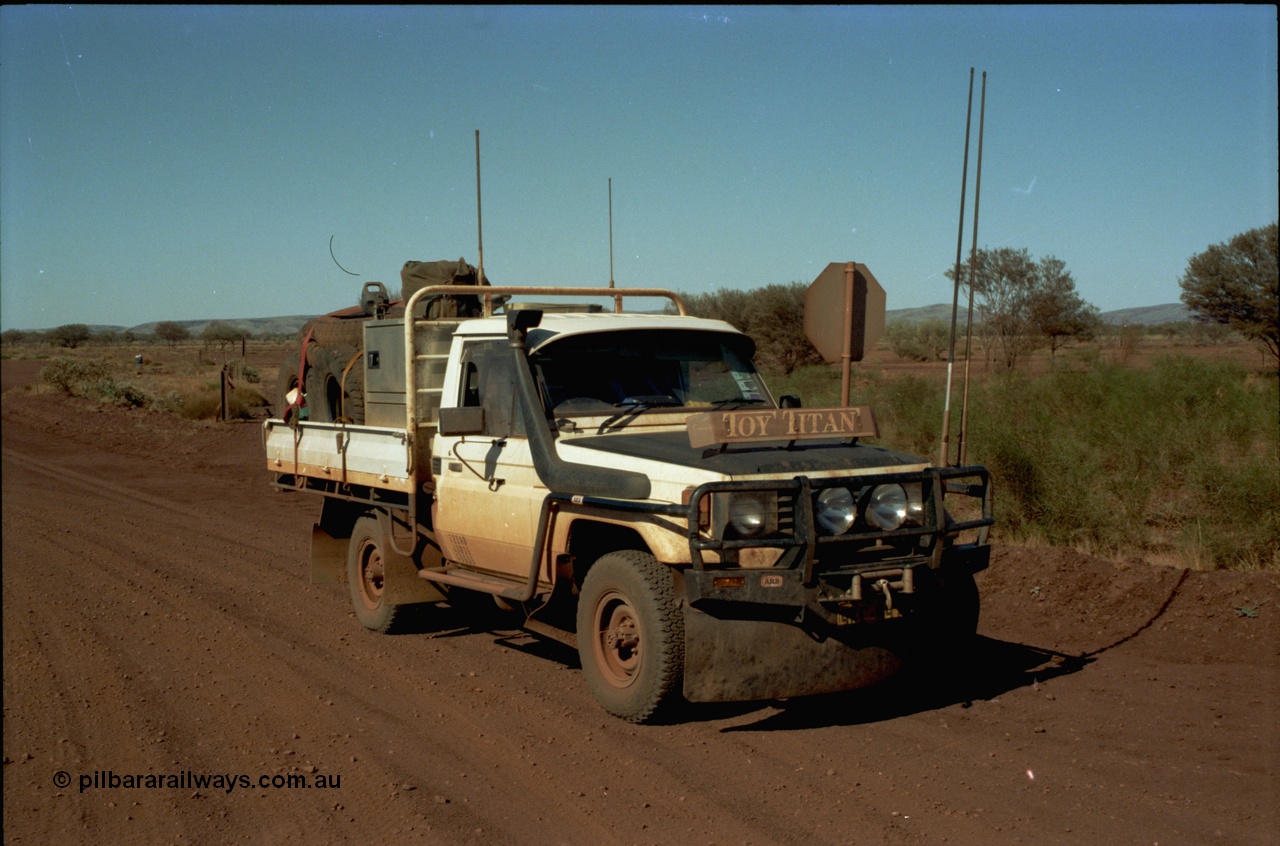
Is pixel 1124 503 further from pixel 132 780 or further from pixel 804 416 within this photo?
pixel 132 780

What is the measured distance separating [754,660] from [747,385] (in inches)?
95.0

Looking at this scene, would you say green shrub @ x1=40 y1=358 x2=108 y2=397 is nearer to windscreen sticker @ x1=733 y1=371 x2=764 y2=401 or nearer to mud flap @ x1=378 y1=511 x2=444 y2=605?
mud flap @ x1=378 y1=511 x2=444 y2=605

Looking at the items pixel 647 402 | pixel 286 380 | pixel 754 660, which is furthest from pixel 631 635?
pixel 286 380

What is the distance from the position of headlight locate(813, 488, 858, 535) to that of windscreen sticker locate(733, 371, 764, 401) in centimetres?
177

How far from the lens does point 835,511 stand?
5.93 m

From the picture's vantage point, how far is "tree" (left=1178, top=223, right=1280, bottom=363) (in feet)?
98.6

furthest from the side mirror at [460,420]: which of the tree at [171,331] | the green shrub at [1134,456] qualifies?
the tree at [171,331]

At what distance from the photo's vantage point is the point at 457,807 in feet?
16.6

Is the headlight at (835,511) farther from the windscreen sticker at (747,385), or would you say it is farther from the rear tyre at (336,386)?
the rear tyre at (336,386)

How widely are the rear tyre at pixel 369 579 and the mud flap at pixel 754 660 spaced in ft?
11.5

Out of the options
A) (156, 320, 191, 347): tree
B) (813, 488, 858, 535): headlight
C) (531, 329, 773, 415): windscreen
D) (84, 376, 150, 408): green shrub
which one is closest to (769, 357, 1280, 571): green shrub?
(531, 329, 773, 415): windscreen

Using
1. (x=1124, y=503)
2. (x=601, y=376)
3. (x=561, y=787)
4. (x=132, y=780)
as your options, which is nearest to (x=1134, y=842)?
(x=561, y=787)

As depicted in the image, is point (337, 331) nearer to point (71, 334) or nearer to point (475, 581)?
point (475, 581)

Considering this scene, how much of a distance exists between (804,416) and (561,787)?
2.40 m
